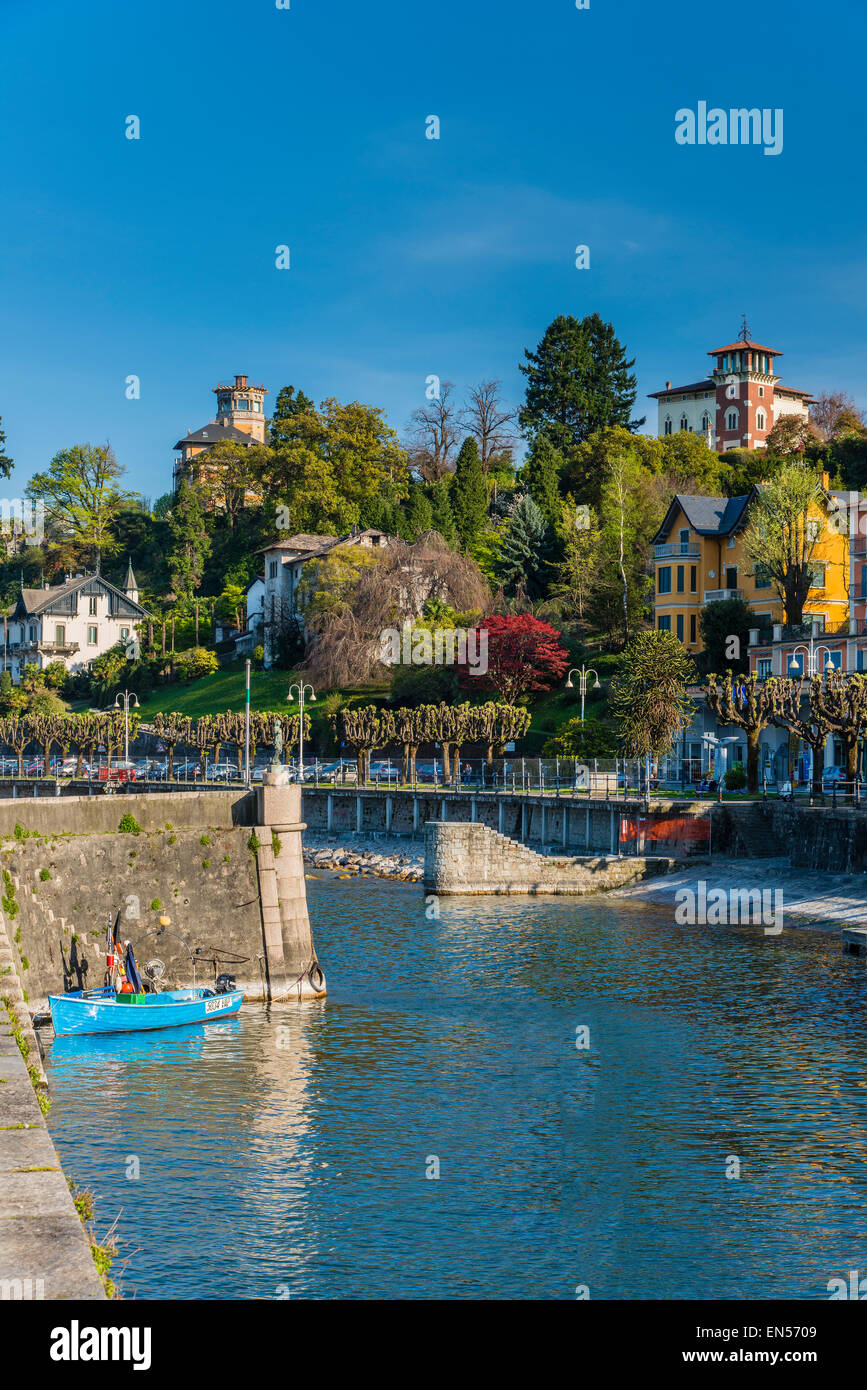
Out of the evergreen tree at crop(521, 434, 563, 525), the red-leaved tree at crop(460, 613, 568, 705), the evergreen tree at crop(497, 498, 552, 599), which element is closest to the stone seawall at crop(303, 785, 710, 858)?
the red-leaved tree at crop(460, 613, 568, 705)

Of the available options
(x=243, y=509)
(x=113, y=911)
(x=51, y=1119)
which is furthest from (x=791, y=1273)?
(x=243, y=509)

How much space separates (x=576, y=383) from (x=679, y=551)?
4688cm

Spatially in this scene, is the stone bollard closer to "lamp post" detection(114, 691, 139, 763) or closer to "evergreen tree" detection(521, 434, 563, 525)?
"lamp post" detection(114, 691, 139, 763)

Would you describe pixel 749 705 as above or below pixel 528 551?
below

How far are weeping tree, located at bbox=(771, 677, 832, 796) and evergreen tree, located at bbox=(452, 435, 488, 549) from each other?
57.8 meters

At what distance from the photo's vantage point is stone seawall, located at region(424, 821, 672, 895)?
54.3 metres

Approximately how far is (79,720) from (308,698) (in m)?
19.0

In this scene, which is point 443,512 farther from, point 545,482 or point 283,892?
point 283,892

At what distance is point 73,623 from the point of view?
452 feet

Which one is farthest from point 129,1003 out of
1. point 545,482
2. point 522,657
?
point 545,482

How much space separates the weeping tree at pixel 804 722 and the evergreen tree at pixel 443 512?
56.6 metres

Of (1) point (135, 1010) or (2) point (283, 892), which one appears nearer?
(1) point (135, 1010)
